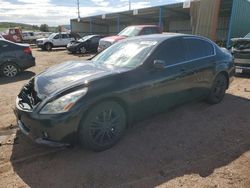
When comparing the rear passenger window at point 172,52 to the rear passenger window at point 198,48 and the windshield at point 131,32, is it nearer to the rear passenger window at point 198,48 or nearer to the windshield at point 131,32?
the rear passenger window at point 198,48

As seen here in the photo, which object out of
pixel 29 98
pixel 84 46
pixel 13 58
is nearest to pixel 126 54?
pixel 29 98

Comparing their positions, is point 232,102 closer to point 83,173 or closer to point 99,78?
point 99,78

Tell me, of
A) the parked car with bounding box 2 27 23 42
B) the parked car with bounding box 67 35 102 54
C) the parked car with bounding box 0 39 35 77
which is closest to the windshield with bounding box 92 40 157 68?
the parked car with bounding box 0 39 35 77

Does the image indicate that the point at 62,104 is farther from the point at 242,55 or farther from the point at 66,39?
the point at 66,39

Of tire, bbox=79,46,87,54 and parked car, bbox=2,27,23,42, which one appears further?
parked car, bbox=2,27,23,42

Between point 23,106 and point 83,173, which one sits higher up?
point 23,106

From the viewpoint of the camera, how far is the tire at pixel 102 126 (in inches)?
147

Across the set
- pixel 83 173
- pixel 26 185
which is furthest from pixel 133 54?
pixel 26 185

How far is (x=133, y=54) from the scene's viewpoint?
473 cm

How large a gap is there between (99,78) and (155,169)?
4.83ft

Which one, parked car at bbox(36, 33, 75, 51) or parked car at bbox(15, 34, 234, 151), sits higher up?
parked car at bbox(15, 34, 234, 151)

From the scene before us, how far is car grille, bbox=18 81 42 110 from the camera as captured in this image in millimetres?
3812

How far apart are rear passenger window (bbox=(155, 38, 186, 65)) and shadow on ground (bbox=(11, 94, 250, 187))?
1139mm

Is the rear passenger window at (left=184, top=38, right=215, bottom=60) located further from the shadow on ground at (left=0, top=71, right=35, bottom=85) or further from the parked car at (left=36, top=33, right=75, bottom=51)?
the parked car at (left=36, top=33, right=75, bottom=51)
